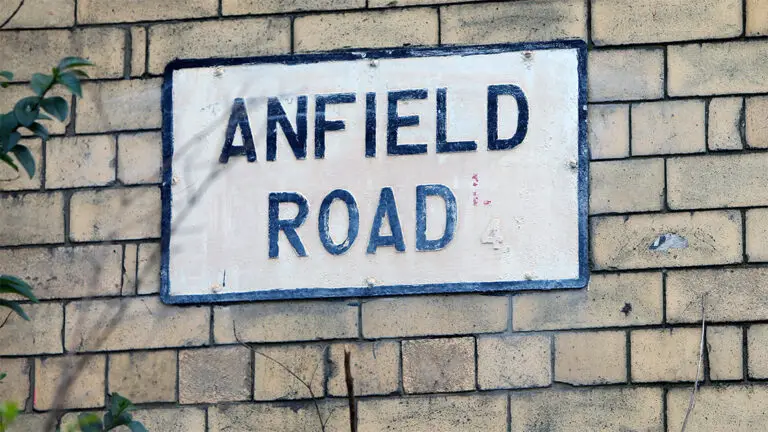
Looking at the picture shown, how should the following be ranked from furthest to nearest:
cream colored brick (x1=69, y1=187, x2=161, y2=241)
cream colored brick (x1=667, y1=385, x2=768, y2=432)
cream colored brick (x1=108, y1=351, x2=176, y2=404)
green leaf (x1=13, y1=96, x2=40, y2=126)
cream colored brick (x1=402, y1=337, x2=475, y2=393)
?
cream colored brick (x1=69, y1=187, x2=161, y2=241) → cream colored brick (x1=108, y1=351, x2=176, y2=404) → cream colored brick (x1=402, y1=337, x2=475, y2=393) → cream colored brick (x1=667, y1=385, x2=768, y2=432) → green leaf (x1=13, y1=96, x2=40, y2=126)

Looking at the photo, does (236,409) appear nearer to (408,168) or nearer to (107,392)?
(107,392)

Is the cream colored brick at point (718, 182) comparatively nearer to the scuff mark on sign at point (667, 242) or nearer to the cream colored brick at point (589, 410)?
the scuff mark on sign at point (667, 242)

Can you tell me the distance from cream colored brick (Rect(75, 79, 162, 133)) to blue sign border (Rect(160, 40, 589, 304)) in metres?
0.04

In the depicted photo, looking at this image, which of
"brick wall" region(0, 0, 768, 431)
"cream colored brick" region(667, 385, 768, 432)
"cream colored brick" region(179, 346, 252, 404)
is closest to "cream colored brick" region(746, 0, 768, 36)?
"brick wall" region(0, 0, 768, 431)

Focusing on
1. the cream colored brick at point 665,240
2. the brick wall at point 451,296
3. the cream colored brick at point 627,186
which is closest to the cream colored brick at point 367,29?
the brick wall at point 451,296

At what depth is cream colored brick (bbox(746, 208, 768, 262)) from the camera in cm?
342

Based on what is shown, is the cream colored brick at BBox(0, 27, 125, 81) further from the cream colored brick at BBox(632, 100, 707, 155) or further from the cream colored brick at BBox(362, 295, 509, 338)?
the cream colored brick at BBox(632, 100, 707, 155)

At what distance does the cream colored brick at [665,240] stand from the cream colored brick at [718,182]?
33mm

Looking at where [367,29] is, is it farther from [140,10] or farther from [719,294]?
[719,294]

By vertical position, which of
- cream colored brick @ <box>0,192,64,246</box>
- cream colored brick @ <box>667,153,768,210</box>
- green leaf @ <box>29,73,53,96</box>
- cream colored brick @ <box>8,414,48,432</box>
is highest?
green leaf @ <box>29,73,53,96</box>

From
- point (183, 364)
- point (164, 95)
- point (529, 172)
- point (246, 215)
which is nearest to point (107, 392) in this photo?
point (183, 364)

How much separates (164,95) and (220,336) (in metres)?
0.72

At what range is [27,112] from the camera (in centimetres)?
267

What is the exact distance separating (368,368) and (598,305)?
0.63 metres
